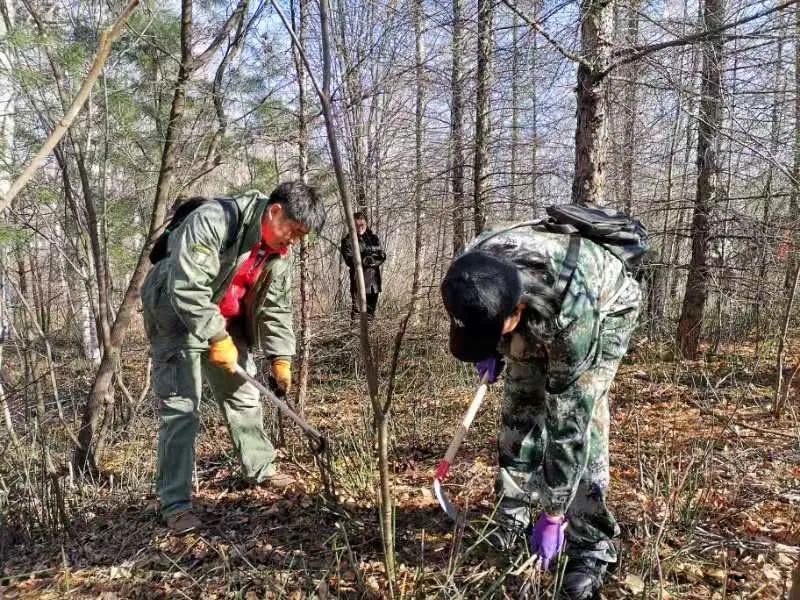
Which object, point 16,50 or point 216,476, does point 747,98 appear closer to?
point 216,476

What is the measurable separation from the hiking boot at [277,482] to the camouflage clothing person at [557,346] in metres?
1.40

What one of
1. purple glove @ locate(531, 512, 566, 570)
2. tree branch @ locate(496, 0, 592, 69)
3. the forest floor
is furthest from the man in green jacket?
tree branch @ locate(496, 0, 592, 69)

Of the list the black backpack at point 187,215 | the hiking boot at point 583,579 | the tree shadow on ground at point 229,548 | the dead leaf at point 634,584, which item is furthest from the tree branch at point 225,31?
the dead leaf at point 634,584

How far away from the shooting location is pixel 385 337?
625 centimetres

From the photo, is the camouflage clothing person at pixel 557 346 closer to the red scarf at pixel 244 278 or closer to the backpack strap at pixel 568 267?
the backpack strap at pixel 568 267

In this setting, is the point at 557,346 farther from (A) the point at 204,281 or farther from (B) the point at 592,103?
(B) the point at 592,103

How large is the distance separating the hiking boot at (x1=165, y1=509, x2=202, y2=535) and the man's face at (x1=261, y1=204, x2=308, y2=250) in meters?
1.44

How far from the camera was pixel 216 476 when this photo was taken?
358 centimetres

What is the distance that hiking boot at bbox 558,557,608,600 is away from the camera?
208 centimetres

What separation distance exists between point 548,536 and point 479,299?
998 mm

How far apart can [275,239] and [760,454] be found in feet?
10.7

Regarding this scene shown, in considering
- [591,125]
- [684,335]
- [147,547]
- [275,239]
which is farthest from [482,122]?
[147,547]

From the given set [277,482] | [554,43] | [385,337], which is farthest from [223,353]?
[385,337]

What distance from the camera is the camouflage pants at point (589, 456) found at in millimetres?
2217
